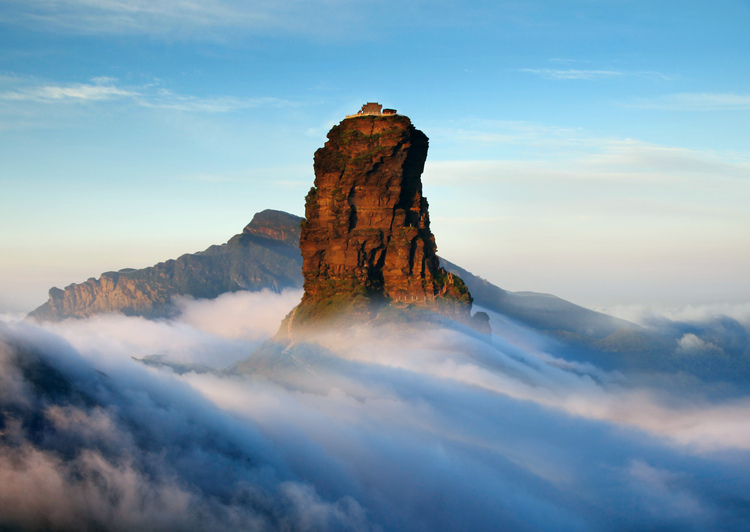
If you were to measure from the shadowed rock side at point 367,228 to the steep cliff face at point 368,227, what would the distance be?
6.2 inches

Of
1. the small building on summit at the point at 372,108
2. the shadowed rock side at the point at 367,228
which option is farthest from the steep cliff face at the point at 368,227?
the small building on summit at the point at 372,108

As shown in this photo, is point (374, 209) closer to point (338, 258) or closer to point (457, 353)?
point (338, 258)

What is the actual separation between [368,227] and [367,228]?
34 cm

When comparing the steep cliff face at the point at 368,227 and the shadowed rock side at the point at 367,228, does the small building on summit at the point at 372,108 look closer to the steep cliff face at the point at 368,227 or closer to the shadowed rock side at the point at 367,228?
the steep cliff face at the point at 368,227

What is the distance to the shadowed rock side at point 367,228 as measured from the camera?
112m

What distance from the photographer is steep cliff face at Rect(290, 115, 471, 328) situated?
11188 cm

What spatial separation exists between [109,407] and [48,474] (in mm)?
11899

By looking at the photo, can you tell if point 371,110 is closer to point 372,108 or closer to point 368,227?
point 372,108

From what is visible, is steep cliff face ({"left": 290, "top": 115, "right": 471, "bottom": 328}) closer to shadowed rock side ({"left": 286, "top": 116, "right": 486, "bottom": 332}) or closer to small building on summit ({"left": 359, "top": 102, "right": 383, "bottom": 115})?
shadowed rock side ({"left": 286, "top": 116, "right": 486, "bottom": 332})

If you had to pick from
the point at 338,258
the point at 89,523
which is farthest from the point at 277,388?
the point at 89,523

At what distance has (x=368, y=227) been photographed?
114938 millimetres

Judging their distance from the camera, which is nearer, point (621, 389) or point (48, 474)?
point (48, 474)

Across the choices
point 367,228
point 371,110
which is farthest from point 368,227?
point 371,110

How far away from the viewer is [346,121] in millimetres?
113750
